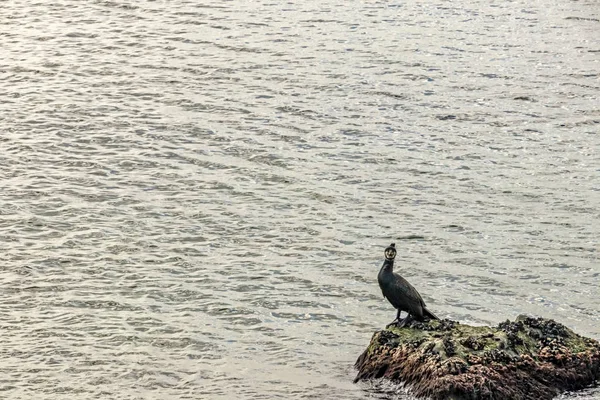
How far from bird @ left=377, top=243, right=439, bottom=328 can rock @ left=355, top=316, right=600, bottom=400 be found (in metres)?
0.19

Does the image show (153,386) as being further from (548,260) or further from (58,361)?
(548,260)

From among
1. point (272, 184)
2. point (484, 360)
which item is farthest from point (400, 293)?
point (272, 184)

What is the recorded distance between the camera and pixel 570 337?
16.8 meters

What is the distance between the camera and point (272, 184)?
83.2ft

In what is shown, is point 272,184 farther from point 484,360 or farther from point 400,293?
point 484,360

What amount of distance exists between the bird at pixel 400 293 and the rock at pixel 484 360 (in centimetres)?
19

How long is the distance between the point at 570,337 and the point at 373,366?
9.44ft

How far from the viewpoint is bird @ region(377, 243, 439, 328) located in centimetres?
1669

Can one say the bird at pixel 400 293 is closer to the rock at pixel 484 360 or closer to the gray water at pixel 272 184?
the rock at pixel 484 360

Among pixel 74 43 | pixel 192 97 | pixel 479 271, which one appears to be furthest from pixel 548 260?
pixel 74 43

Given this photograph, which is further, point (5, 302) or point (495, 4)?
point (495, 4)

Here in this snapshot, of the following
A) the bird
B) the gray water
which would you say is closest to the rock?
the bird

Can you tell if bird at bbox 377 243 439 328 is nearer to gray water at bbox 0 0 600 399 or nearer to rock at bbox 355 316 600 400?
rock at bbox 355 316 600 400

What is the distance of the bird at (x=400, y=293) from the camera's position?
54.7 ft
